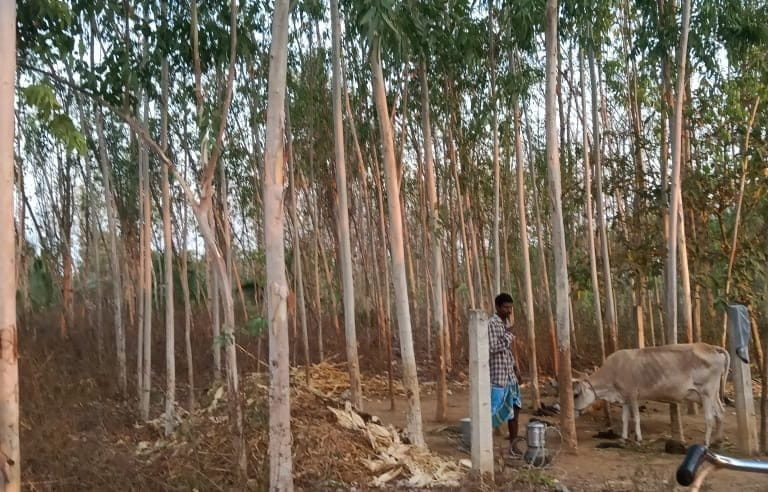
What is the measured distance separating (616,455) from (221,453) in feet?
13.8

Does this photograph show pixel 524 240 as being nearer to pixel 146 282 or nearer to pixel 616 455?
pixel 616 455

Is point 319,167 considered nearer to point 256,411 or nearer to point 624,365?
point 624,365

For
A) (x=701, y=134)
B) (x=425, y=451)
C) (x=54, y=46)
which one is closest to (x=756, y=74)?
A: (x=701, y=134)

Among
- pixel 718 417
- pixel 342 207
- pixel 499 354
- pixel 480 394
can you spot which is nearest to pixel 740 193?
pixel 718 417

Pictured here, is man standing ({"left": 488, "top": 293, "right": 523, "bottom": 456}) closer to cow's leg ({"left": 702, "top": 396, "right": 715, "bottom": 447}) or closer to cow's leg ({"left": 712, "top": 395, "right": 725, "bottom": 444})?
cow's leg ({"left": 702, "top": 396, "right": 715, "bottom": 447})

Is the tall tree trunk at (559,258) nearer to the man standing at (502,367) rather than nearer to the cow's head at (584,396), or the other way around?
the man standing at (502,367)

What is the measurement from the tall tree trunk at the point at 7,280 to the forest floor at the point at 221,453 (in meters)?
1.18

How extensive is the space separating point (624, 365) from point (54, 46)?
6.78 meters

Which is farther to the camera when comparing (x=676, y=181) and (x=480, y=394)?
(x=676, y=181)

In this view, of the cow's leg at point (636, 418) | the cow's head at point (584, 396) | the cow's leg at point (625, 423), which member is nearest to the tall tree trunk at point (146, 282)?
the cow's head at point (584, 396)

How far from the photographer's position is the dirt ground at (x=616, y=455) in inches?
246

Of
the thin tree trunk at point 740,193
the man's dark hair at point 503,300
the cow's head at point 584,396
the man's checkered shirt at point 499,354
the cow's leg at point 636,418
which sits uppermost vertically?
the thin tree trunk at point 740,193

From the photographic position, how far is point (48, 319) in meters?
15.3

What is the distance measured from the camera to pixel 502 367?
7.48 meters
